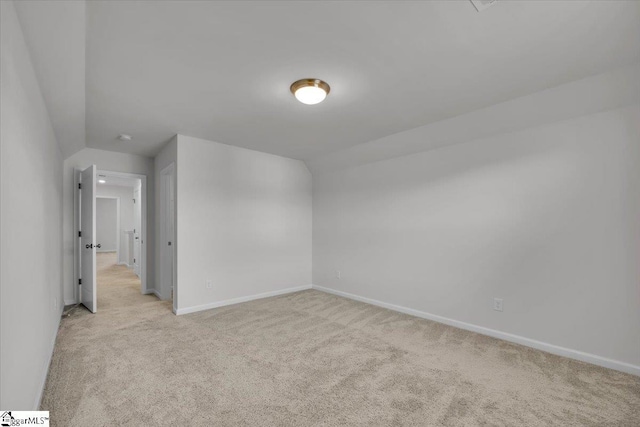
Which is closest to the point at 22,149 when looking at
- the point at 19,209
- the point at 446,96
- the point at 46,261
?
the point at 19,209

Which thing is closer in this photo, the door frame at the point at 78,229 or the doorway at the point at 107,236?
the doorway at the point at 107,236

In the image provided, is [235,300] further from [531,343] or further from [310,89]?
[531,343]

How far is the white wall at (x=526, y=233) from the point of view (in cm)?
246

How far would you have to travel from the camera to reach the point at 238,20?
1752 millimetres

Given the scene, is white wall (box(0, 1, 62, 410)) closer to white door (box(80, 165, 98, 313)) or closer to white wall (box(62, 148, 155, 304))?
white door (box(80, 165, 98, 313))

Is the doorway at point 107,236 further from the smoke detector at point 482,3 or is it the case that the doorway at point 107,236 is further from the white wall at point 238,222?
the smoke detector at point 482,3

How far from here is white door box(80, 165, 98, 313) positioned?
3965mm

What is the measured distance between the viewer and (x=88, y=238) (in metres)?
4.10

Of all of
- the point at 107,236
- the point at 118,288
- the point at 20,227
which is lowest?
the point at 118,288

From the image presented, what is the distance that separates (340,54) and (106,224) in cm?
1264

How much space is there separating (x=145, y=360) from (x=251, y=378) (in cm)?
104

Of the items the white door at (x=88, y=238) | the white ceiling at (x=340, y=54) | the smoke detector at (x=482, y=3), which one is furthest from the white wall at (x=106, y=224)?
the smoke detector at (x=482, y=3)

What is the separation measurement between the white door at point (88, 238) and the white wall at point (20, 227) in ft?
5.89

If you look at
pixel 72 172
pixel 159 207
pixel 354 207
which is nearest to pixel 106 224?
pixel 72 172
